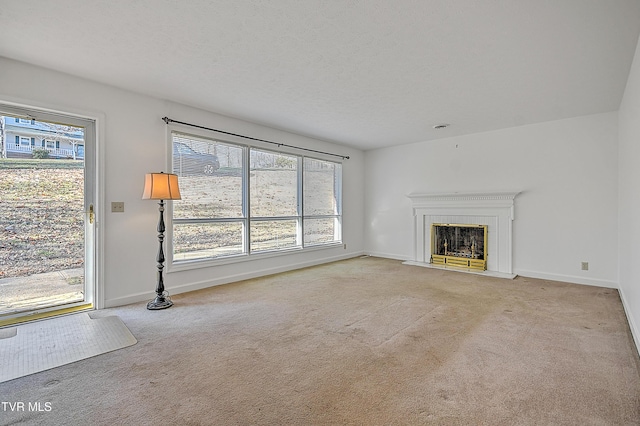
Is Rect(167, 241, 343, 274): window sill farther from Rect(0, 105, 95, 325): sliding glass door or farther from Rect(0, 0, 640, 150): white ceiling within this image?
Rect(0, 0, 640, 150): white ceiling

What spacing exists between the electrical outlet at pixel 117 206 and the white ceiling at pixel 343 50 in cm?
128

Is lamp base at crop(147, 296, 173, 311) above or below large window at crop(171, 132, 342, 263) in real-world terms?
below

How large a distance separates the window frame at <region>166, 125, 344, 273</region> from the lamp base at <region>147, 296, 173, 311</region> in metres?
0.44

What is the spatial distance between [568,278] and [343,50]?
4.50m

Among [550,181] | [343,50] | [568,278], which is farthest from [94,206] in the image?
[568,278]

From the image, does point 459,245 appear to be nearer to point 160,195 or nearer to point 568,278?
point 568,278

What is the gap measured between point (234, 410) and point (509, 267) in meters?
4.80

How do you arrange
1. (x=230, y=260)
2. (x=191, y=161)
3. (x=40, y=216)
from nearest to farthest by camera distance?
(x=40, y=216) → (x=191, y=161) → (x=230, y=260)

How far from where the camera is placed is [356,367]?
209 cm

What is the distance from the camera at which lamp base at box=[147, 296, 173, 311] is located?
3314 millimetres

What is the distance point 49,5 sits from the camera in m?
2.01

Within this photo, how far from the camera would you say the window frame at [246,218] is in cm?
386

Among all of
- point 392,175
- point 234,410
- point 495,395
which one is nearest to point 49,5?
point 234,410

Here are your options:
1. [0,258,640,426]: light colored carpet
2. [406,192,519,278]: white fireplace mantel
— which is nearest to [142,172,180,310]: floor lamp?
[0,258,640,426]: light colored carpet
